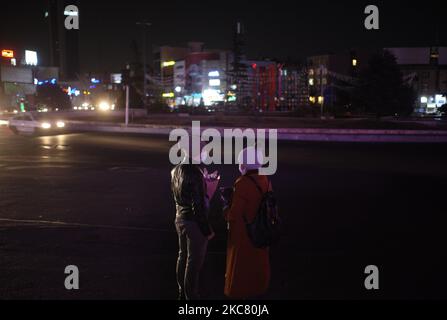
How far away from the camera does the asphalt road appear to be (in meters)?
5.48

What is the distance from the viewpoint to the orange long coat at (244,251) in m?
4.37

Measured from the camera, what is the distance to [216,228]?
8.02 m

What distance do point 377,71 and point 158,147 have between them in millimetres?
20629

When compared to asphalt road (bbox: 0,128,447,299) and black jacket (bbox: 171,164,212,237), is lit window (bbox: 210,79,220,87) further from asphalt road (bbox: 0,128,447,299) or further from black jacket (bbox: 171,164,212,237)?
black jacket (bbox: 171,164,212,237)

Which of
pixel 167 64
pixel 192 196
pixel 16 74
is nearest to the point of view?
pixel 192 196

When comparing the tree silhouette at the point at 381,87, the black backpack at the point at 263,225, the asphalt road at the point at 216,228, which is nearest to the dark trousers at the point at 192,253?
the asphalt road at the point at 216,228

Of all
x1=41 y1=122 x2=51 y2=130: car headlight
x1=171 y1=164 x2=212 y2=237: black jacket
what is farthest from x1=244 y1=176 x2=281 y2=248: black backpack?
x1=41 y1=122 x2=51 y2=130: car headlight

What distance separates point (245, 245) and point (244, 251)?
0.18 ft

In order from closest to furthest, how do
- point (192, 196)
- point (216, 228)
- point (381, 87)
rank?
point (192, 196)
point (216, 228)
point (381, 87)

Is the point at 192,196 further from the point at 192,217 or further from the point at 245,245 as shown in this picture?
the point at 245,245

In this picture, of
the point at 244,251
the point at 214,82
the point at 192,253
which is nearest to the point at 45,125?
the point at 192,253

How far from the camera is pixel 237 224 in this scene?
4.41m
